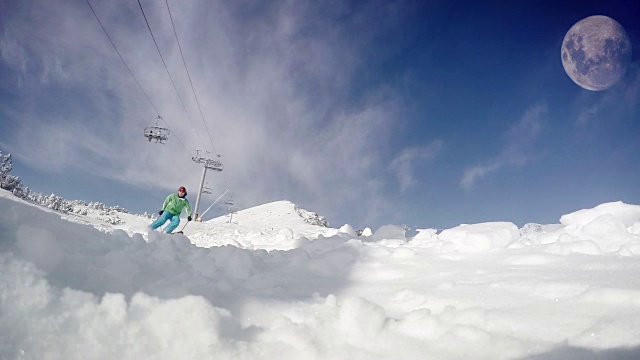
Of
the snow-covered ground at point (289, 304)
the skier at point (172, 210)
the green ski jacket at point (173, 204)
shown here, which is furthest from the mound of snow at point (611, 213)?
the green ski jacket at point (173, 204)

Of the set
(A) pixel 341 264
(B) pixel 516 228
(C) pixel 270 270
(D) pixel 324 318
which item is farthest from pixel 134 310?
(B) pixel 516 228

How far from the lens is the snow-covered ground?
2096 millimetres

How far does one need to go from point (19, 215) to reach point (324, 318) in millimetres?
3055

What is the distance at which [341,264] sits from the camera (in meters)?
4.84

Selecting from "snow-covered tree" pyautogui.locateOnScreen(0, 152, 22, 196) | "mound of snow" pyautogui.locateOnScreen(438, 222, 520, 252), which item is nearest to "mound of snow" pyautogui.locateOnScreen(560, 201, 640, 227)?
"mound of snow" pyautogui.locateOnScreen(438, 222, 520, 252)

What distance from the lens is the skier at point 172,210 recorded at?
968cm

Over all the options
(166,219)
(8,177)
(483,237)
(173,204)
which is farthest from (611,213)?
(8,177)

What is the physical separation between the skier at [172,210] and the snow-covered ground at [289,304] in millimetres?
5559

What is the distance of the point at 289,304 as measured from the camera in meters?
3.08

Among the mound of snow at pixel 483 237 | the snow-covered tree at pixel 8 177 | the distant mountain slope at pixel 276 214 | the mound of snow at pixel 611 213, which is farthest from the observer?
the distant mountain slope at pixel 276 214

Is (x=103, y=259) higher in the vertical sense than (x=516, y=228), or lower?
lower

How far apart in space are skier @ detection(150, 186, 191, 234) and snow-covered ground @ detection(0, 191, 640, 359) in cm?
556

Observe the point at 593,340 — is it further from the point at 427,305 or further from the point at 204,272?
the point at 204,272

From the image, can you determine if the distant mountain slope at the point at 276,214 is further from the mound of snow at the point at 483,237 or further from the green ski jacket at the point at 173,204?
the mound of snow at the point at 483,237
